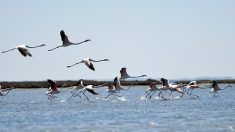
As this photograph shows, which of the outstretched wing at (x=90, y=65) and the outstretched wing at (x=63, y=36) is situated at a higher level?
the outstretched wing at (x=63, y=36)

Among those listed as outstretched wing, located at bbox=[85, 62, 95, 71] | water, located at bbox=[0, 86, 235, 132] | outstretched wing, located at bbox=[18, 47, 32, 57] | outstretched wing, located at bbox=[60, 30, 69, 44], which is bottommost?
water, located at bbox=[0, 86, 235, 132]

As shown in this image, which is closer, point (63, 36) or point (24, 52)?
point (24, 52)

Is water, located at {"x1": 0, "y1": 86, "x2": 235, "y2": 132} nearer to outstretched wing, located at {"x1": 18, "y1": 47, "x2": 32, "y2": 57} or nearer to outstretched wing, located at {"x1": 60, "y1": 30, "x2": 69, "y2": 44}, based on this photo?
outstretched wing, located at {"x1": 60, "y1": 30, "x2": 69, "y2": 44}

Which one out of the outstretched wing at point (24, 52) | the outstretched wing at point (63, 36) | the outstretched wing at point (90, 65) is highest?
the outstretched wing at point (63, 36)

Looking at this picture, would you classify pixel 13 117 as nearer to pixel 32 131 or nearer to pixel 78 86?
pixel 32 131

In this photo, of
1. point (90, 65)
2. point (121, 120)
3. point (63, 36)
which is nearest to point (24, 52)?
point (63, 36)

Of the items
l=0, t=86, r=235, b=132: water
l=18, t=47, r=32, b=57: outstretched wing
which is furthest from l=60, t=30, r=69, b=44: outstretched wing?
l=0, t=86, r=235, b=132: water

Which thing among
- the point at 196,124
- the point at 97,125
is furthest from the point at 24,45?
the point at 196,124

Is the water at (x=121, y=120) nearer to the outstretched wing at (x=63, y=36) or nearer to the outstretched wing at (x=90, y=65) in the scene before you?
the outstretched wing at (x=90, y=65)

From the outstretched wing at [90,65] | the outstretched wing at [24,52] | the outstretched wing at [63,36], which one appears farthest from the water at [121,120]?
the outstretched wing at [24,52]

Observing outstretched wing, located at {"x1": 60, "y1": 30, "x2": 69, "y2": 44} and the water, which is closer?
outstretched wing, located at {"x1": 60, "y1": 30, "x2": 69, "y2": 44}

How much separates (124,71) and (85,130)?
28.2 ft

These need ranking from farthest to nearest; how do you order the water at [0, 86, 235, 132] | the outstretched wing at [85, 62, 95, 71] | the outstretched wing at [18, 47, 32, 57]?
the water at [0, 86, 235, 132] < the outstretched wing at [85, 62, 95, 71] < the outstretched wing at [18, 47, 32, 57]

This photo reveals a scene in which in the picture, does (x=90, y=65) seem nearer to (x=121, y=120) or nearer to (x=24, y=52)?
(x=24, y=52)
